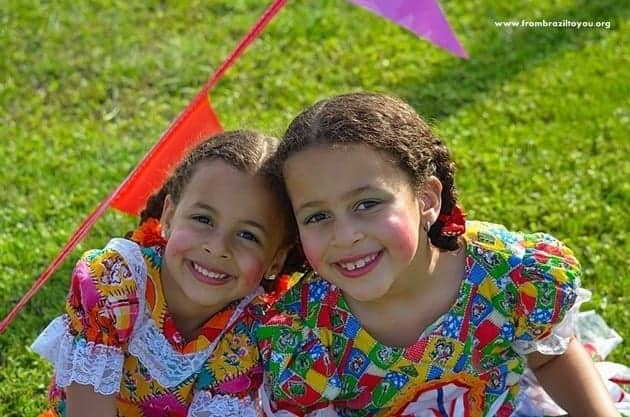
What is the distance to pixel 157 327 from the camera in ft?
8.23

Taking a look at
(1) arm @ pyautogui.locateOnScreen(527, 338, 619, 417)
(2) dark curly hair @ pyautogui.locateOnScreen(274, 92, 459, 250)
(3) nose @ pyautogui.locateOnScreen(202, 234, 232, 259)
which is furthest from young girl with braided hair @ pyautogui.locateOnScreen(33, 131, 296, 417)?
(1) arm @ pyautogui.locateOnScreen(527, 338, 619, 417)

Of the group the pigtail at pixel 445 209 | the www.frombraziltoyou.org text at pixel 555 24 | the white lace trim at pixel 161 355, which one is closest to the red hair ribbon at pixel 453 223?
the pigtail at pixel 445 209

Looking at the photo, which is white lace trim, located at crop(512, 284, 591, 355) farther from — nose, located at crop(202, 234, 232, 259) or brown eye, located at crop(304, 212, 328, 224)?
nose, located at crop(202, 234, 232, 259)

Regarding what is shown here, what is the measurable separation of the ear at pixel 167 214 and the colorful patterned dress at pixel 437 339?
333mm

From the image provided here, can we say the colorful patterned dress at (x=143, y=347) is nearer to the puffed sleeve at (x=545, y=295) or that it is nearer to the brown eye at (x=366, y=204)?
the brown eye at (x=366, y=204)

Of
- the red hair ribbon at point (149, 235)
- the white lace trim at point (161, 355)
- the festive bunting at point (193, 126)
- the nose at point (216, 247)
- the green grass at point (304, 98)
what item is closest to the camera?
the nose at point (216, 247)

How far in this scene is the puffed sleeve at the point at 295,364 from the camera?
247 centimetres

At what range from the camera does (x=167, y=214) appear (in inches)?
101

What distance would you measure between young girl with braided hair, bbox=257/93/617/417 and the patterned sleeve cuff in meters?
0.35

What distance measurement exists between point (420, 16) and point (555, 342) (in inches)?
40.8

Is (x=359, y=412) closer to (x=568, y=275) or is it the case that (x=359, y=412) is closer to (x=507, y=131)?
(x=568, y=275)

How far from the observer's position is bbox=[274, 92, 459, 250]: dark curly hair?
2324 mm

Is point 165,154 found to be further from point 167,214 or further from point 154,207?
point 167,214

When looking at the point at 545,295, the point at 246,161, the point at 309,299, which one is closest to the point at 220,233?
the point at 246,161
